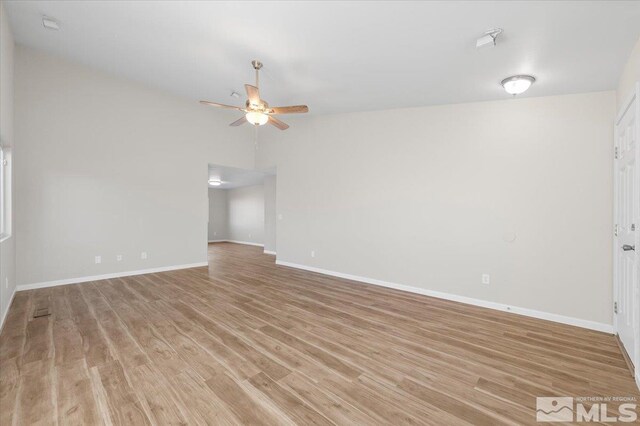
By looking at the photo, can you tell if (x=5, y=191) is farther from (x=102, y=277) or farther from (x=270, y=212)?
(x=270, y=212)

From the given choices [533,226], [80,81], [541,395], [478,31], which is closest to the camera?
[541,395]

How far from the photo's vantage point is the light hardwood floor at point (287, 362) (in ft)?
5.55

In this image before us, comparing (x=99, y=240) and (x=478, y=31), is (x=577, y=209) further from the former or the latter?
(x=99, y=240)

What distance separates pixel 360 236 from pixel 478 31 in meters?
3.26

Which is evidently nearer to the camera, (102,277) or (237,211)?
(102,277)

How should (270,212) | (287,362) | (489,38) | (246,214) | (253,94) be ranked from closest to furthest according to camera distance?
(287,362), (489,38), (253,94), (270,212), (246,214)

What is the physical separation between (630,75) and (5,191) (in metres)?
6.99

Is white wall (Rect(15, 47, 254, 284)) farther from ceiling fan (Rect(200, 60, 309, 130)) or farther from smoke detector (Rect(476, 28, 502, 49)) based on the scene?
smoke detector (Rect(476, 28, 502, 49))

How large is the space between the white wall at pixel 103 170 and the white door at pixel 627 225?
6.27 metres

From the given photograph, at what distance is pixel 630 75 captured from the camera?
7.95ft

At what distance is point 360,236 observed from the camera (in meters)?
4.88

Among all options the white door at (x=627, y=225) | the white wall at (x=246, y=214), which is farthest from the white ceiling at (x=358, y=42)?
the white wall at (x=246, y=214)

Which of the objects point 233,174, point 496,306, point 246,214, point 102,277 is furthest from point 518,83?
point 246,214

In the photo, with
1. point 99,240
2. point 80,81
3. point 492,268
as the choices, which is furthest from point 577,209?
point 80,81
